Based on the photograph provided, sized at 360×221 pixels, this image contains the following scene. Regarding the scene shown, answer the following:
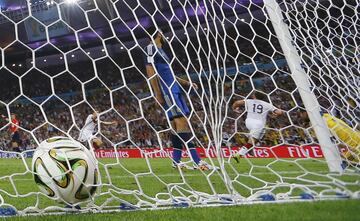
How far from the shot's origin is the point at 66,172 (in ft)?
7.70

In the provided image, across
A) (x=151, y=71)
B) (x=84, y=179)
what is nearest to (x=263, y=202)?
(x=84, y=179)

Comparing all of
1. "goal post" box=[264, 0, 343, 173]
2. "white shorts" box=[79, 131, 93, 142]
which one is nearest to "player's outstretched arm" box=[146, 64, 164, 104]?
"white shorts" box=[79, 131, 93, 142]

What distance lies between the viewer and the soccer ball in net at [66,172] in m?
2.35

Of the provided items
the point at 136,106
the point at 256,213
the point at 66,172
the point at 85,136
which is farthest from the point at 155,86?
the point at 136,106

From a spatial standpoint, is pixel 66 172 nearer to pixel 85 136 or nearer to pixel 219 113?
pixel 85 136

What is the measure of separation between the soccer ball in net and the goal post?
1721 millimetres

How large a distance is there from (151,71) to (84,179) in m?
2.19

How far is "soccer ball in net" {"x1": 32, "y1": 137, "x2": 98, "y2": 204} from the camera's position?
2.35 meters

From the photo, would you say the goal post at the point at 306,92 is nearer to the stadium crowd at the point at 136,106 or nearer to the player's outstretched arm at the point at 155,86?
the stadium crowd at the point at 136,106

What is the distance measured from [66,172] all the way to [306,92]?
1.95m

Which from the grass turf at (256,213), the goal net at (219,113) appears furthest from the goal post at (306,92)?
the grass turf at (256,213)

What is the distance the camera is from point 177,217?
201 centimetres

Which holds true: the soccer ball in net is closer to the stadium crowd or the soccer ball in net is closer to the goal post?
the stadium crowd

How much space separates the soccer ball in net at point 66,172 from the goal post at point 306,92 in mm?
1721
